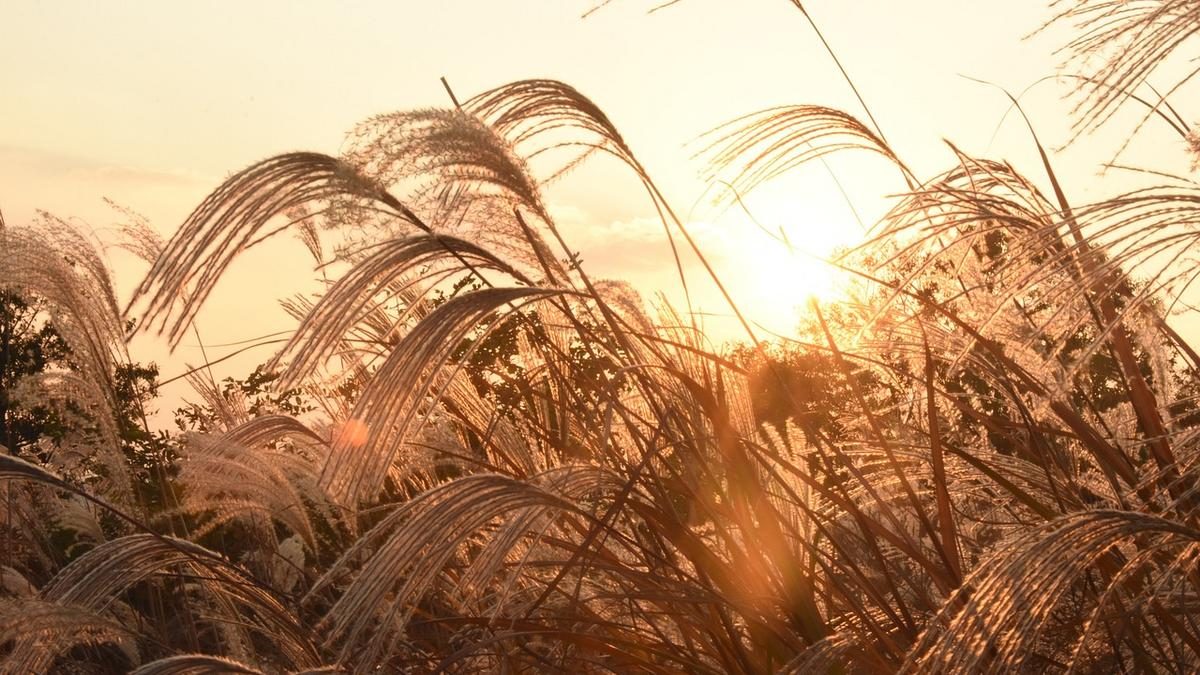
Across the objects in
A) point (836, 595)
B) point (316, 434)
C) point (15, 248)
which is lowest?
point (836, 595)

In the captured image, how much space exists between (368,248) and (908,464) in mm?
1425

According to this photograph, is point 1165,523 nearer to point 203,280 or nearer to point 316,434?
point 203,280

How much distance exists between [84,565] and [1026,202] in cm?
200

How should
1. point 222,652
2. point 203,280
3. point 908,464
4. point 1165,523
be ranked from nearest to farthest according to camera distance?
point 1165,523 → point 203,280 → point 908,464 → point 222,652

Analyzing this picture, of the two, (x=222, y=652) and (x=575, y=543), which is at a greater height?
(x=222, y=652)

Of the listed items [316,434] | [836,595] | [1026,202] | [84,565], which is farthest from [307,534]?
[1026,202]

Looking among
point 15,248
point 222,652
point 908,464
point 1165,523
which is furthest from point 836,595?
point 15,248

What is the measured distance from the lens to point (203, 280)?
2.09 m

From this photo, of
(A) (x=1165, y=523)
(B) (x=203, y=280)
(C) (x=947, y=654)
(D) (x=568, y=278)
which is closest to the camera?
(C) (x=947, y=654)

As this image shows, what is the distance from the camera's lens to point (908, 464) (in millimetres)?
3006

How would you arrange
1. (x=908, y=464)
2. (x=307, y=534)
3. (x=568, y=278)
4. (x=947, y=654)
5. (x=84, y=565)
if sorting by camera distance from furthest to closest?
(x=307, y=534) < (x=908, y=464) < (x=84, y=565) < (x=568, y=278) < (x=947, y=654)

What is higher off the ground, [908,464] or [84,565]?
[84,565]

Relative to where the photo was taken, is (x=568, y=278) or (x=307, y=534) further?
(x=307, y=534)

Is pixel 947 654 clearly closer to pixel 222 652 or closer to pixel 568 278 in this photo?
pixel 568 278
